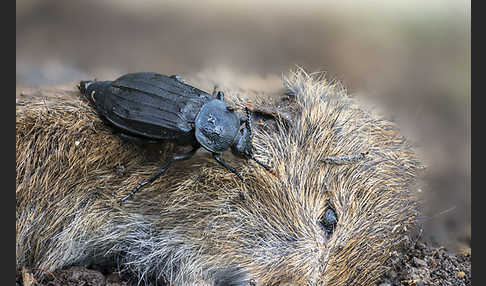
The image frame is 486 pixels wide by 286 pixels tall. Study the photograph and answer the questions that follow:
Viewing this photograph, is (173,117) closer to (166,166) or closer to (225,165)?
(166,166)

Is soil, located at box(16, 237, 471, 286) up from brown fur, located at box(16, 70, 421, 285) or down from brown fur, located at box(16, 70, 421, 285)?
down

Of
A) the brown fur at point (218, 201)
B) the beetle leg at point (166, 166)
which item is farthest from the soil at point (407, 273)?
the beetle leg at point (166, 166)

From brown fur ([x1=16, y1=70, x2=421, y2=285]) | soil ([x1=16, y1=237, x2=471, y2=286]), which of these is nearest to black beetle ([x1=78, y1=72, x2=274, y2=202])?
brown fur ([x1=16, y1=70, x2=421, y2=285])

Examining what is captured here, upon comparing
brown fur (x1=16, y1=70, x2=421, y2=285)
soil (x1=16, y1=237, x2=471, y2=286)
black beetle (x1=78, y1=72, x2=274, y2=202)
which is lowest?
soil (x1=16, y1=237, x2=471, y2=286)

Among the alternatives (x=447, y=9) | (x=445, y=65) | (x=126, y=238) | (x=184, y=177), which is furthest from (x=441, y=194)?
(x=126, y=238)

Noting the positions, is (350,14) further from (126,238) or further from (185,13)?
(126,238)

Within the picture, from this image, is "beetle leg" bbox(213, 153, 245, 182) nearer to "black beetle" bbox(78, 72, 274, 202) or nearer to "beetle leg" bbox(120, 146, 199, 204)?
"black beetle" bbox(78, 72, 274, 202)

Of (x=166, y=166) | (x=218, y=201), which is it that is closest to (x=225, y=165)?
(x=218, y=201)
